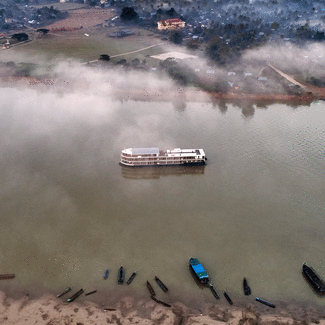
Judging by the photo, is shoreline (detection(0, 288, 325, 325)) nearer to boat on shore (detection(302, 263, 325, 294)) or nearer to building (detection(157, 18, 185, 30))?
boat on shore (detection(302, 263, 325, 294))

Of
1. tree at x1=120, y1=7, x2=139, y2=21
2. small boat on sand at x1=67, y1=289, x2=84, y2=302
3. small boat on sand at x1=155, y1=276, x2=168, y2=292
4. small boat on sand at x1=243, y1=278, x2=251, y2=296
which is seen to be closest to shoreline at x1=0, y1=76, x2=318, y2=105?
small boat on sand at x1=155, y1=276, x2=168, y2=292

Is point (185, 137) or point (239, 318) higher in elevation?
point (185, 137)

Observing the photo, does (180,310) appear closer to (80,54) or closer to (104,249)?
(104,249)

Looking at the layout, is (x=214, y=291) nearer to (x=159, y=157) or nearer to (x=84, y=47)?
(x=159, y=157)

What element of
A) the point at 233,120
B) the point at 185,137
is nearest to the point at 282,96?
the point at 233,120

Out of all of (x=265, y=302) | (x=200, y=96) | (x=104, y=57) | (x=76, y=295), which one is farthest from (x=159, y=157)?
(x=104, y=57)

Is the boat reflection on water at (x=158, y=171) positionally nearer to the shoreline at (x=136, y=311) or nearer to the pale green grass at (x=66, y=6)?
the shoreline at (x=136, y=311)

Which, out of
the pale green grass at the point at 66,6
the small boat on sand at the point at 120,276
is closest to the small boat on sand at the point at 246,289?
the small boat on sand at the point at 120,276
